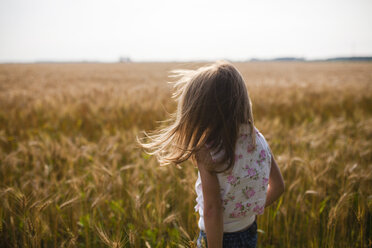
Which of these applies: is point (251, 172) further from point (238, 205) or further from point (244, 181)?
point (238, 205)

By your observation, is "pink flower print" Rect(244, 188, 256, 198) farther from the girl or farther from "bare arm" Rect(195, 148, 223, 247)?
"bare arm" Rect(195, 148, 223, 247)

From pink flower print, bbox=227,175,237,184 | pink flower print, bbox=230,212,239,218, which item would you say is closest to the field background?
pink flower print, bbox=230,212,239,218

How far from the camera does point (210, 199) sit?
80 cm

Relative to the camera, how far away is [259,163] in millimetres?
886

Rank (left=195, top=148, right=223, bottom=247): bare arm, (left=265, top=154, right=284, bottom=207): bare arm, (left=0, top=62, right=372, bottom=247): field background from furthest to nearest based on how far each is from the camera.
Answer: (left=0, top=62, right=372, bottom=247): field background, (left=265, top=154, right=284, bottom=207): bare arm, (left=195, top=148, right=223, bottom=247): bare arm

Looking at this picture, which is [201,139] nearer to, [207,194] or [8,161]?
[207,194]

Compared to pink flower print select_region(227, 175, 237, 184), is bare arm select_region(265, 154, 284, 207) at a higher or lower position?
lower

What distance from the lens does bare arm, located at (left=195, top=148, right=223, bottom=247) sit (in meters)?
0.79

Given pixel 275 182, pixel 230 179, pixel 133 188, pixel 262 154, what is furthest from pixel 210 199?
pixel 133 188

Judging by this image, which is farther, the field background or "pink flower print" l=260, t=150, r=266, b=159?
the field background

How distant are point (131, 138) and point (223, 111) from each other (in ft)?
6.95

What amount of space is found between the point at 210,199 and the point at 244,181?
16 cm

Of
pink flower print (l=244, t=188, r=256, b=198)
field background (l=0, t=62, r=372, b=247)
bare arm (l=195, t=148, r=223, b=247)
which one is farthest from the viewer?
field background (l=0, t=62, r=372, b=247)

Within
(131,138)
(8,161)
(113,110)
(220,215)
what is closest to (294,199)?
(220,215)
